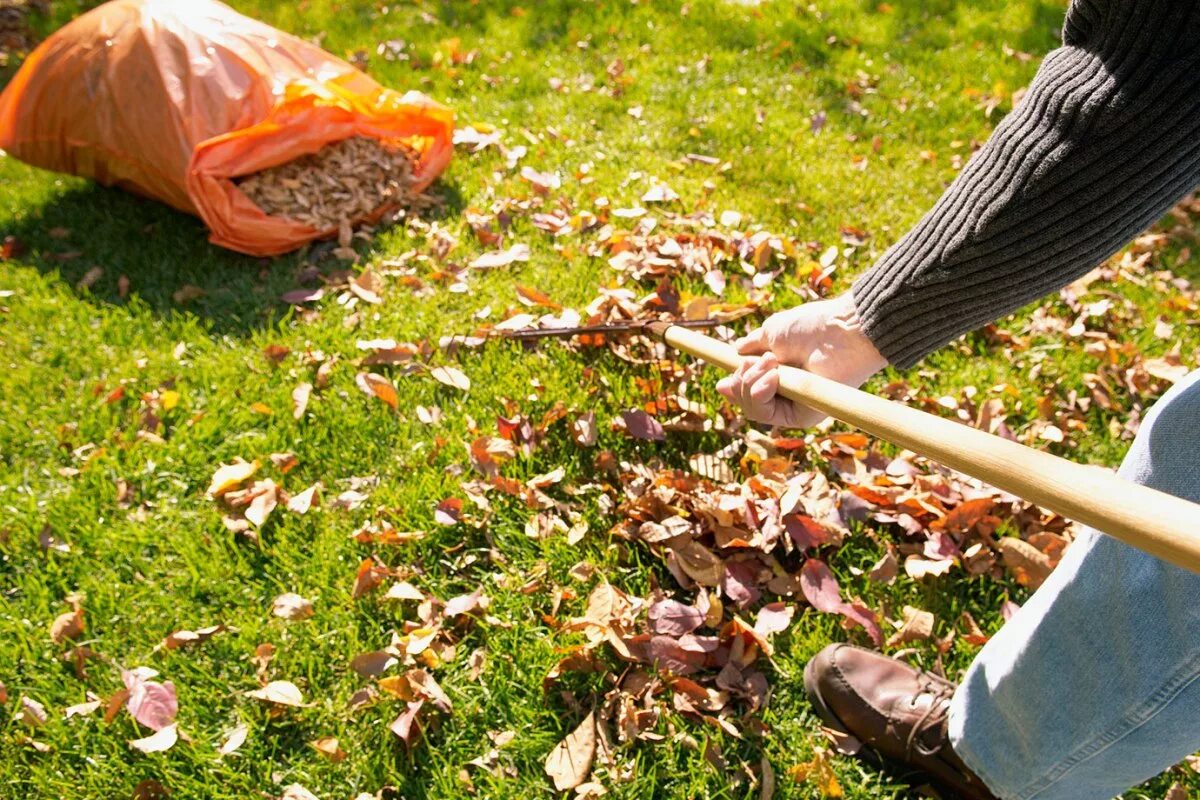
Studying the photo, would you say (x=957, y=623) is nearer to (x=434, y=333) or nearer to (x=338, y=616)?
(x=338, y=616)

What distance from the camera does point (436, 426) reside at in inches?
102

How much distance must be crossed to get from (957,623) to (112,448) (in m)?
2.68

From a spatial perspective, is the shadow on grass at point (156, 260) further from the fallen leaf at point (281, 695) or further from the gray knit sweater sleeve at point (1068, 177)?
the gray knit sweater sleeve at point (1068, 177)

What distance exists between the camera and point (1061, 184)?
1.24m

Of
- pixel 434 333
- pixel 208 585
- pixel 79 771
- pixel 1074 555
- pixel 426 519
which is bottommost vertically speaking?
pixel 79 771

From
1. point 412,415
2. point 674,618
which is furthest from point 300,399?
point 674,618

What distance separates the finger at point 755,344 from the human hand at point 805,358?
0.03 meters

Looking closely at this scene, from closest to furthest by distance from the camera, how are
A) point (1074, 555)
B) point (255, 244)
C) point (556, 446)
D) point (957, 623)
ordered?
point (1074, 555)
point (957, 623)
point (556, 446)
point (255, 244)

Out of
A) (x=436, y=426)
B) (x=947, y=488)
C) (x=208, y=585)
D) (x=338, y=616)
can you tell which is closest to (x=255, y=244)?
(x=436, y=426)

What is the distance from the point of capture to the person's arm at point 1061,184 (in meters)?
1.13

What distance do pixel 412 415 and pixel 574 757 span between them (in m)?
→ 1.28

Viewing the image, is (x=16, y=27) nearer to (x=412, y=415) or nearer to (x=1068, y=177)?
(x=412, y=415)

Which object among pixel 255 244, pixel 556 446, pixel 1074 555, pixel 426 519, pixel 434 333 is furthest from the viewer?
pixel 255 244

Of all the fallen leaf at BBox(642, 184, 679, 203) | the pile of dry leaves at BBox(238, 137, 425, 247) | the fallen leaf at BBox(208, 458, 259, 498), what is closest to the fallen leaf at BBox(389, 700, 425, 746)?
the fallen leaf at BBox(208, 458, 259, 498)
